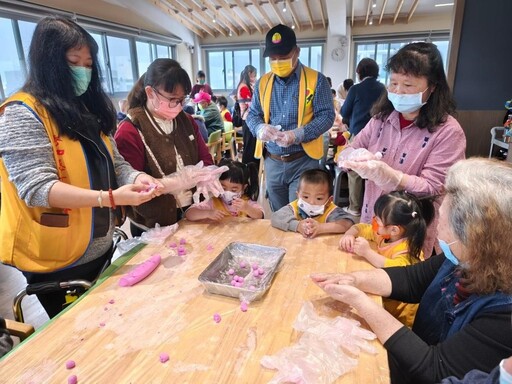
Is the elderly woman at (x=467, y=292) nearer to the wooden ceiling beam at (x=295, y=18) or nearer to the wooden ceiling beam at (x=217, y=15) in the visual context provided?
the wooden ceiling beam at (x=217, y=15)

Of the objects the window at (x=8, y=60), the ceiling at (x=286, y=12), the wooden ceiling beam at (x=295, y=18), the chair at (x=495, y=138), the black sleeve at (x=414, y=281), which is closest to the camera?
the black sleeve at (x=414, y=281)

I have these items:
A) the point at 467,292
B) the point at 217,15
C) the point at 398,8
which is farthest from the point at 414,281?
the point at 217,15

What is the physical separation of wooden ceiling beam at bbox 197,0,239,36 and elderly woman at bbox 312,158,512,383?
775cm

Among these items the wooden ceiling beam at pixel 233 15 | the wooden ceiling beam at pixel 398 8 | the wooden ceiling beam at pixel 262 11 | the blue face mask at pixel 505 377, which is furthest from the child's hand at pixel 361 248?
the wooden ceiling beam at pixel 398 8

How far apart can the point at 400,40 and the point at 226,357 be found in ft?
33.3

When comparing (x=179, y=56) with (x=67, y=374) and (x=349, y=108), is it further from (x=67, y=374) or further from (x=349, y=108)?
(x=67, y=374)

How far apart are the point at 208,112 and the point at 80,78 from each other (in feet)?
13.2

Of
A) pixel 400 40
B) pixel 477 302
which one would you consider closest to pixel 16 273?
pixel 477 302

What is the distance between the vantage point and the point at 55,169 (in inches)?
45.4

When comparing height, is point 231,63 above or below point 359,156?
above

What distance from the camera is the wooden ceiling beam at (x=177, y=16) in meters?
7.56

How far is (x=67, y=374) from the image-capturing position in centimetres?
79

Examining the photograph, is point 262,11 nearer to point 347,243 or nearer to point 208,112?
point 208,112

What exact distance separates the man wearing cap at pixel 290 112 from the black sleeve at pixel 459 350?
1317 mm
